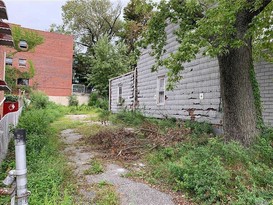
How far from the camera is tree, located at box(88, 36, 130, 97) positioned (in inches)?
1073

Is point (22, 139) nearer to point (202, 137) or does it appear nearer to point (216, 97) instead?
point (202, 137)

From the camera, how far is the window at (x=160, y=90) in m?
11.4

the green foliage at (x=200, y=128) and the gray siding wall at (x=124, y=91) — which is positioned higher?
the gray siding wall at (x=124, y=91)

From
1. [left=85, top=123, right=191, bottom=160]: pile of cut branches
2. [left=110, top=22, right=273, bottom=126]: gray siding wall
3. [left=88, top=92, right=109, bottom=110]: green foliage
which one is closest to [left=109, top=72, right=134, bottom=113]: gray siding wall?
[left=110, top=22, right=273, bottom=126]: gray siding wall

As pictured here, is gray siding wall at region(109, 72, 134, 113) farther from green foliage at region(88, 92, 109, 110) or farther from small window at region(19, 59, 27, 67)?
small window at region(19, 59, 27, 67)

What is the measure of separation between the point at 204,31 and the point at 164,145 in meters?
3.04

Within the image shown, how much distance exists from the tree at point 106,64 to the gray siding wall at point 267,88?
19.7 meters

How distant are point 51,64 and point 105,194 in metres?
30.2

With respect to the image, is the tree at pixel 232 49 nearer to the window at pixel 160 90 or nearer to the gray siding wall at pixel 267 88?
the gray siding wall at pixel 267 88

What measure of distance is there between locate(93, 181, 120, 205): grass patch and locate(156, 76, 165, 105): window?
7546 millimetres

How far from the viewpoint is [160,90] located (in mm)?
11633

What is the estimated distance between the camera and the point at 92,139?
7797 mm

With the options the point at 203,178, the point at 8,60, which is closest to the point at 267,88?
the point at 203,178

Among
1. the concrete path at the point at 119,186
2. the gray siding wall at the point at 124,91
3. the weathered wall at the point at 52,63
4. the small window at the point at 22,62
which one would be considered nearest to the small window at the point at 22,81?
the weathered wall at the point at 52,63
